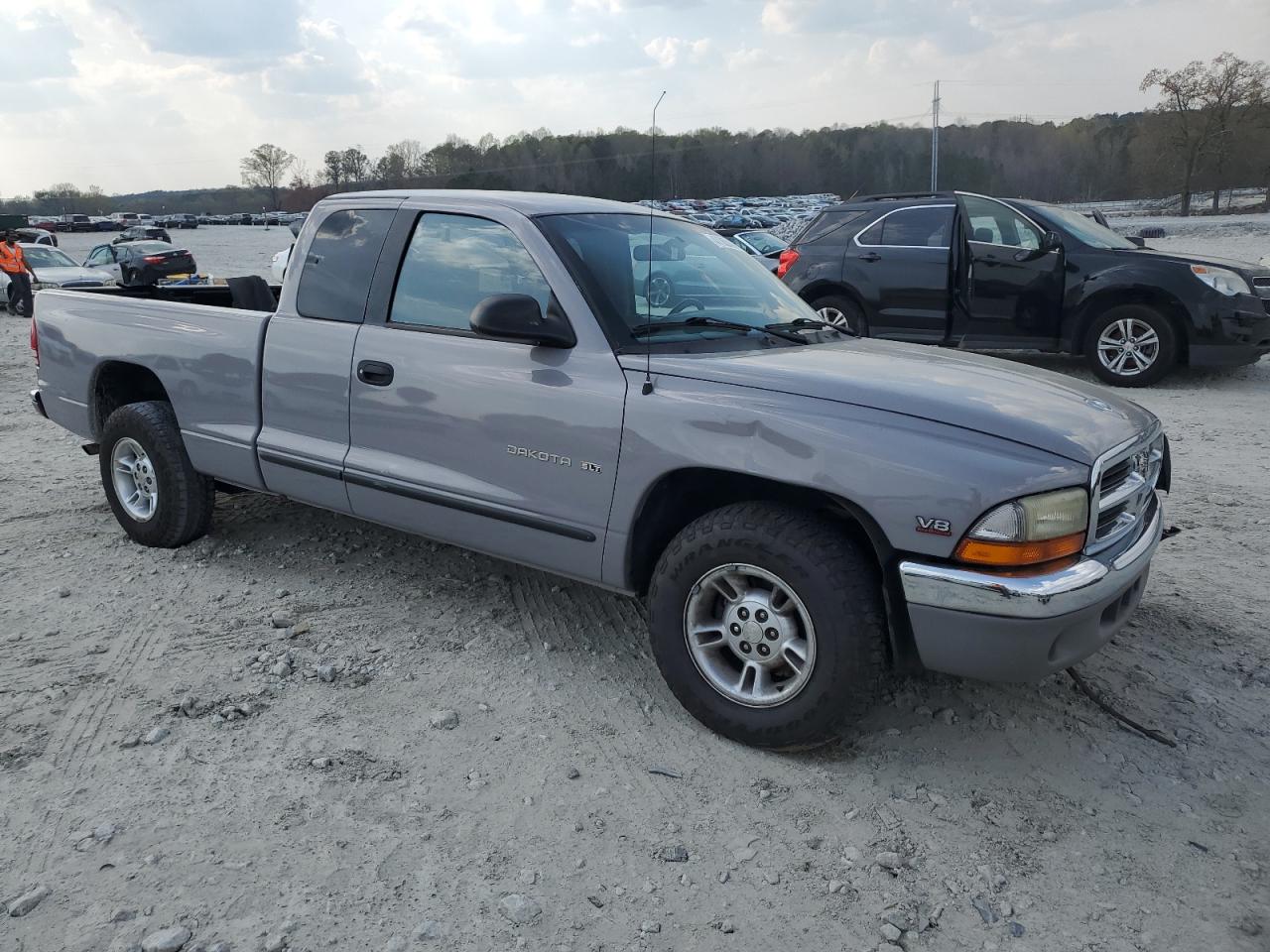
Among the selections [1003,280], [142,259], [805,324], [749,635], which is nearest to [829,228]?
[1003,280]

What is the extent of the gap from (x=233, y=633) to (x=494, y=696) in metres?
1.31

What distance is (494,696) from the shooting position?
145 inches

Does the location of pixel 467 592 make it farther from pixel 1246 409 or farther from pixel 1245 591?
pixel 1246 409

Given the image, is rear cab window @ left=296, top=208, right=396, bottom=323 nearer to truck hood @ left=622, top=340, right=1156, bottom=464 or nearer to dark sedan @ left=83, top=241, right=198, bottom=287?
truck hood @ left=622, top=340, right=1156, bottom=464

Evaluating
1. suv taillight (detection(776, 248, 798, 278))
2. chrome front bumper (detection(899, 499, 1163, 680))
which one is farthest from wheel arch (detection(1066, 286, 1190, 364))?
chrome front bumper (detection(899, 499, 1163, 680))

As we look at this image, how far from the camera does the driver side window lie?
31.5 feet

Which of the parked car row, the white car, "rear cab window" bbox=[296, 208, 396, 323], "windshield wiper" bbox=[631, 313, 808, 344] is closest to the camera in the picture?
"windshield wiper" bbox=[631, 313, 808, 344]

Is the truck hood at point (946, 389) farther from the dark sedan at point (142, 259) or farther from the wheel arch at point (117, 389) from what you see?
the dark sedan at point (142, 259)

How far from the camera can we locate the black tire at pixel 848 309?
10383mm

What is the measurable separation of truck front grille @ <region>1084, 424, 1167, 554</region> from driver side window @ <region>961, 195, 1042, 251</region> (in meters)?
6.68

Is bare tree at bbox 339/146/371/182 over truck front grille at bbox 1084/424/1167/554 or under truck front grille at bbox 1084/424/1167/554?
over

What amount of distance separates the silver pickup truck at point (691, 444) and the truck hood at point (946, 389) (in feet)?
0.05

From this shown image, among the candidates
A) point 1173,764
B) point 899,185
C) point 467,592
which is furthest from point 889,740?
point 899,185

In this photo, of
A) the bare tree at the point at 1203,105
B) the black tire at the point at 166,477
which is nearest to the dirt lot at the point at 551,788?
the black tire at the point at 166,477
